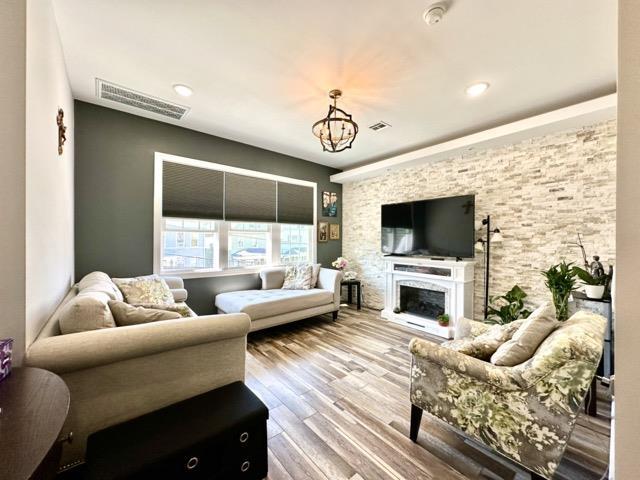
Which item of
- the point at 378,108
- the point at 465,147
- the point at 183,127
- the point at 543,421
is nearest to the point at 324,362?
the point at 543,421

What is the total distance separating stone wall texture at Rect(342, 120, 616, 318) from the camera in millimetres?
2752

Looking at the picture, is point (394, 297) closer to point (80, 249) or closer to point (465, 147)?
point (465, 147)

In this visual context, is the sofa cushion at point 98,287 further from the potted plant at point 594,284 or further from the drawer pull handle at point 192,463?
the potted plant at point 594,284

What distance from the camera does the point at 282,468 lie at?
148cm

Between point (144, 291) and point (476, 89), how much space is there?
3.99m

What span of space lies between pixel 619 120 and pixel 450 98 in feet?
7.41

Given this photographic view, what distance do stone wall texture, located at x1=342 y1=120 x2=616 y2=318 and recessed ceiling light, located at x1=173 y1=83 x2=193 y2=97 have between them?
3.58 meters

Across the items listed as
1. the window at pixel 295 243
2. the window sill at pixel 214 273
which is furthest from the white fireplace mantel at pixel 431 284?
the window sill at pixel 214 273

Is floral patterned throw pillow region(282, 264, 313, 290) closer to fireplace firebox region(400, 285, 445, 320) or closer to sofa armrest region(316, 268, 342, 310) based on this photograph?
sofa armrest region(316, 268, 342, 310)

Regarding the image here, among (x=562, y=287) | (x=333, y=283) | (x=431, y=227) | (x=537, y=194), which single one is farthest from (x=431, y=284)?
(x=537, y=194)

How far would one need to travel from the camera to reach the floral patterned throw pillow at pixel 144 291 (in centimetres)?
253

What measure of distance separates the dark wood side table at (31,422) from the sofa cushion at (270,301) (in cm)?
223

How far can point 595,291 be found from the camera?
232 cm

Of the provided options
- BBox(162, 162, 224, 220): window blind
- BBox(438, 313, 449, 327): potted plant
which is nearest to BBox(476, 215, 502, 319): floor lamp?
BBox(438, 313, 449, 327): potted plant
